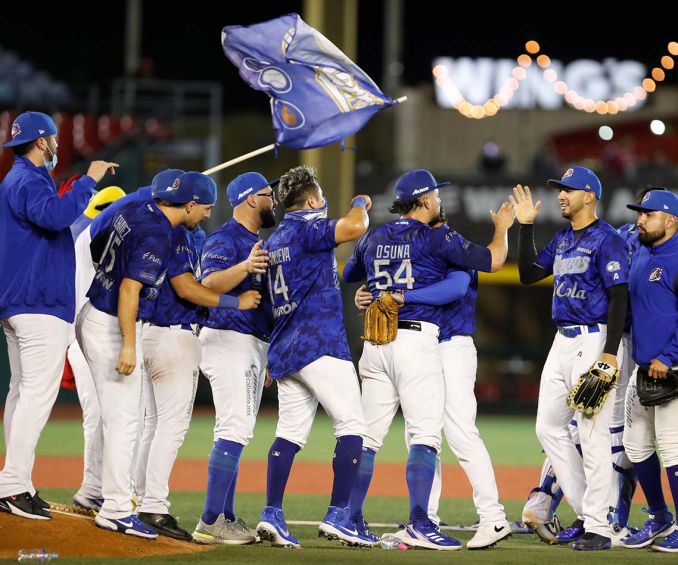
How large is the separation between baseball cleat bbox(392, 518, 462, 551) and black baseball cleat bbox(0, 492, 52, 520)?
214 cm

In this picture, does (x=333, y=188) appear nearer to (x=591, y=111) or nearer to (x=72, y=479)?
(x=591, y=111)

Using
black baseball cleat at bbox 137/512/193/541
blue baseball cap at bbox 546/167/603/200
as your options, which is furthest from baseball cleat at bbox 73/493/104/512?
blue baseball cap at bbox 546/167/603/200

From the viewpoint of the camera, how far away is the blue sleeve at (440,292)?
7.35 meters

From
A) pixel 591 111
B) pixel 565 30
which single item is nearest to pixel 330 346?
pixel 591 111

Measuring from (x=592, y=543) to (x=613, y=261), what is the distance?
174cm

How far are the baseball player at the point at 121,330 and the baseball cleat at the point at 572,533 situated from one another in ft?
8.78

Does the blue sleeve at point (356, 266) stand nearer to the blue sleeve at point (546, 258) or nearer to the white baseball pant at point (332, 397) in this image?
the white baseball pant at point (332, 397)

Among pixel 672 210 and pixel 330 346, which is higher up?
pixel 672 210

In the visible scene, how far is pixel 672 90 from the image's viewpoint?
982 inches

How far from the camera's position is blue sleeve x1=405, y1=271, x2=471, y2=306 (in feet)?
24.1

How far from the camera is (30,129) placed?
699 centimetres

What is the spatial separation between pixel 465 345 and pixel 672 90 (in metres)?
19.0

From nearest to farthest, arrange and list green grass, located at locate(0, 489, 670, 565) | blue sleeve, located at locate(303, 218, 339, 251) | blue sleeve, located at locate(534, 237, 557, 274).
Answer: green grass, located at locate(0, 489, 670, 565) < blue sleeve, located at locate(303, 218, 339, 251) < blue sleeve, located at locate(534, 237, 557, 274)

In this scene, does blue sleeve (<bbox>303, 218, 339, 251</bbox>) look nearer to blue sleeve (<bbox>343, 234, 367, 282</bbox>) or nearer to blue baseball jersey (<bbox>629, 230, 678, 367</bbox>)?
blue sleeve (<bbox>343, 234, 367, 282</bbox>)
